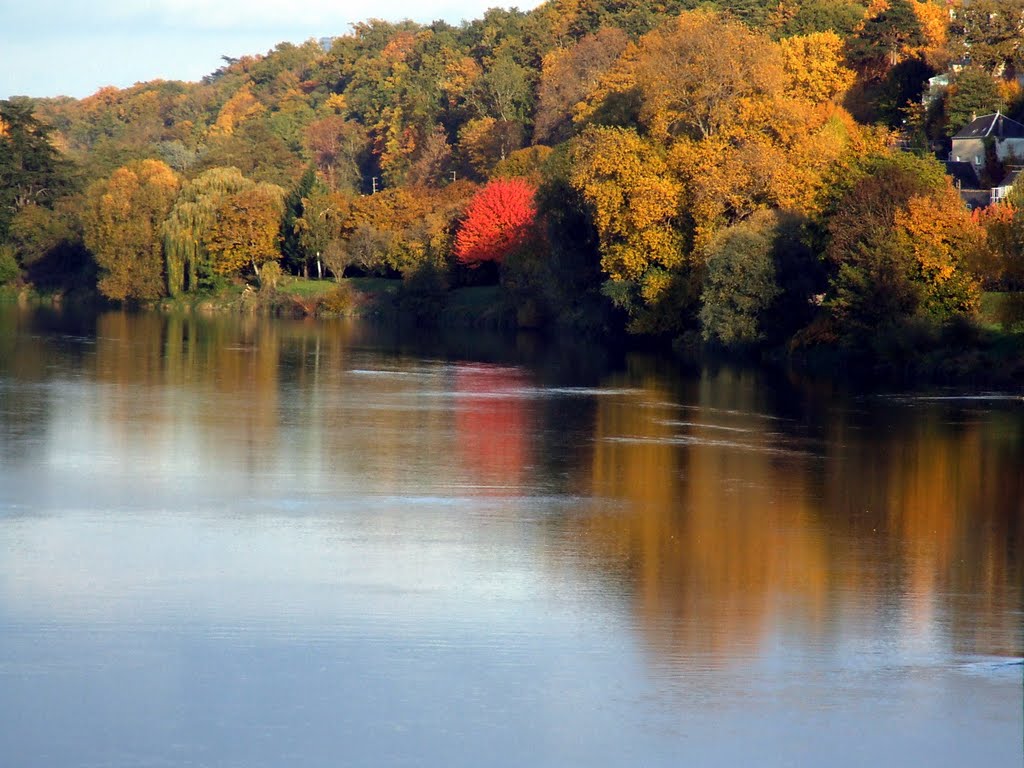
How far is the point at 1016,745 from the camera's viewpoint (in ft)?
28.7

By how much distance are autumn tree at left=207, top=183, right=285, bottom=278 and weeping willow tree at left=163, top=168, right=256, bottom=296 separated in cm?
43

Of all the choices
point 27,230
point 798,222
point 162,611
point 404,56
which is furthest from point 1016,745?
point 404,56

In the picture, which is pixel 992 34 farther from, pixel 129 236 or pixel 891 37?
pixel 129 236

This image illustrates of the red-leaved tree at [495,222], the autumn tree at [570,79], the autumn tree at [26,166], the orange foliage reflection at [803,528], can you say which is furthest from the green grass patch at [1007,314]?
the autumn tree at [26,166]

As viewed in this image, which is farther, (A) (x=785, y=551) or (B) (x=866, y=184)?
(B) (x=866, y=184)

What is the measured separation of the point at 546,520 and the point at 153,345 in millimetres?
30718

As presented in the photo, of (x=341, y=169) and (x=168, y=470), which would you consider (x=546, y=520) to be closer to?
(x=168, y=470)

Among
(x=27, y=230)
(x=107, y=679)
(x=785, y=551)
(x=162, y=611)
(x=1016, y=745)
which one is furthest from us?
(x=27, y=230)

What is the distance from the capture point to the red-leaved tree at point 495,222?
66.0m

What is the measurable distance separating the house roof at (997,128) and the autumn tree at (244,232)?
3627cm

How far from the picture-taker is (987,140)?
59000 mm

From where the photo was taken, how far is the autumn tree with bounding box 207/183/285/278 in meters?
72.0

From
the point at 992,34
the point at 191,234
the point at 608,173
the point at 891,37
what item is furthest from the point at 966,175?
the point at 191,234

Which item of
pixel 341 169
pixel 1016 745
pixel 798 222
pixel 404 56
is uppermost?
pixel 404 56
